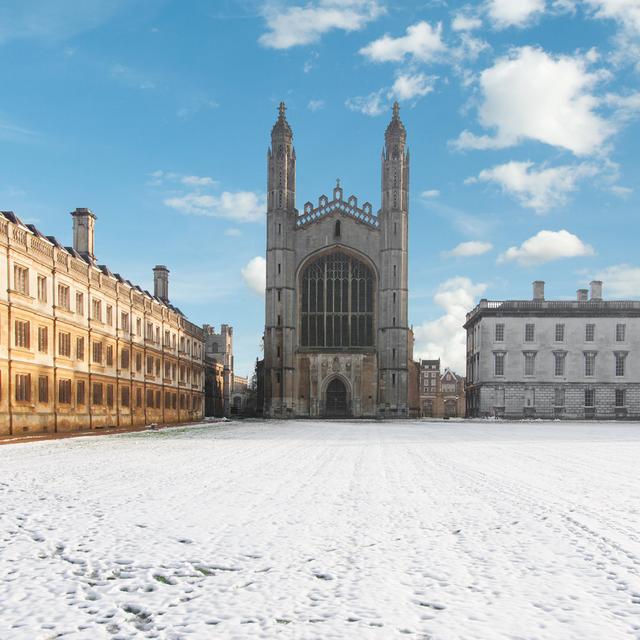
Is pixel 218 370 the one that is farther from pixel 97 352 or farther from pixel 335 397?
pixel 97 352

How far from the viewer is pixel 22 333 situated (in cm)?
2844

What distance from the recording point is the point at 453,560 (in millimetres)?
6344

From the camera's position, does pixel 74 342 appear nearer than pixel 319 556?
No

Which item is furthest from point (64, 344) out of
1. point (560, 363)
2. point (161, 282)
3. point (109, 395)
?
point (560, 363)

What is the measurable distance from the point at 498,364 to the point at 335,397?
15.9 m

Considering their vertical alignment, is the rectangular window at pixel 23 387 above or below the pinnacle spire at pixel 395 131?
below

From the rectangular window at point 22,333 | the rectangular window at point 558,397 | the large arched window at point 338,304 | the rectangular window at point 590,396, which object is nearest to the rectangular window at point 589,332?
the rectangular window at point 590,396

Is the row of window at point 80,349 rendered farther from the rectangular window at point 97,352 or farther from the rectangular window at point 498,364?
the rectangular window at point 498,364

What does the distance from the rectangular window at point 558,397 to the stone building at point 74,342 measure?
3588cm

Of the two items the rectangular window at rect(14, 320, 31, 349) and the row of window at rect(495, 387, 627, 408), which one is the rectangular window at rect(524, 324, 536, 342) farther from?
the rectangular window at rect(14, 320, 31, 349)

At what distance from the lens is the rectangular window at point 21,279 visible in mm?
27938

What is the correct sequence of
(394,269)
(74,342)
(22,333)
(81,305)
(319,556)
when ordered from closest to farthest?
(319,556)
(22,333)
(74,342)
(81,305)
(394,269)

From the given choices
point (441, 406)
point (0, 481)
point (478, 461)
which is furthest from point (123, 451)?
point (441, 406)

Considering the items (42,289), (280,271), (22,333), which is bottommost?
(22,333)
